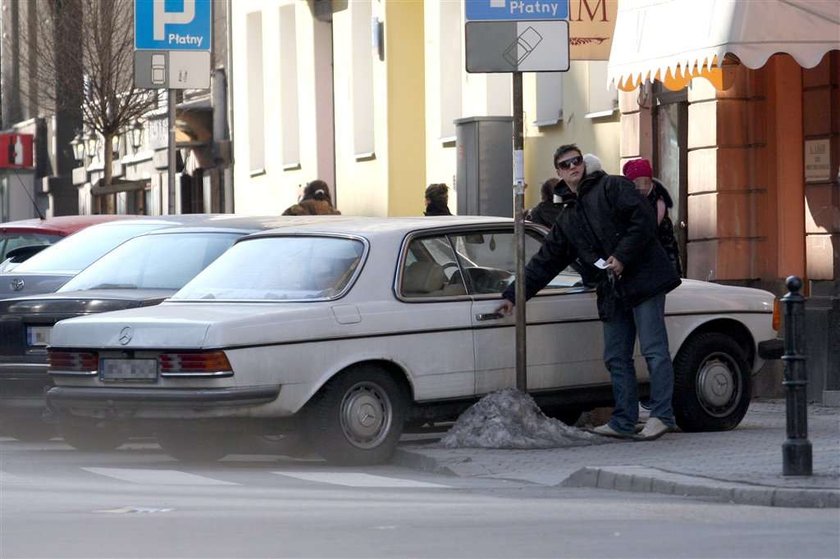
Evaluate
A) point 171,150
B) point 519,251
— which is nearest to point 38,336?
point 519,251

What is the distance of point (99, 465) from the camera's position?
39.8ft

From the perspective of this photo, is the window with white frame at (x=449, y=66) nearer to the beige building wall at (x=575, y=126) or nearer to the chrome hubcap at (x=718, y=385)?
the beige building wall at (x=575, y=126)

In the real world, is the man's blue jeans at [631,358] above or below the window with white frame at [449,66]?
below

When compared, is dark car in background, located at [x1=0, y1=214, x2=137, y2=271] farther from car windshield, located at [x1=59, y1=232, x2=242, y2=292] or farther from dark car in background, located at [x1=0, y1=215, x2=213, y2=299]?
car windshield, located at [x1=59, y1=232, x2=242, y2=292]

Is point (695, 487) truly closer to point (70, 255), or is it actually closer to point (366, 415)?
point (366, 415)

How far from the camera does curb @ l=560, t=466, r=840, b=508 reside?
31.0 feet

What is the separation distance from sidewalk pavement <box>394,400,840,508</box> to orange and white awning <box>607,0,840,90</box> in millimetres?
3367

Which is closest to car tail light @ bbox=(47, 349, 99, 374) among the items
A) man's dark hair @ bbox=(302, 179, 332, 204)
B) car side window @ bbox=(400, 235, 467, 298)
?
car side window @ bbox=(400, 235, 467, 298)

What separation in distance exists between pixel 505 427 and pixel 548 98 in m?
11.5

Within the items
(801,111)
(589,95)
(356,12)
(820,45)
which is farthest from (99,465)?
(356,12)

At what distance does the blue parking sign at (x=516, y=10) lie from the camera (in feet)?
43.2

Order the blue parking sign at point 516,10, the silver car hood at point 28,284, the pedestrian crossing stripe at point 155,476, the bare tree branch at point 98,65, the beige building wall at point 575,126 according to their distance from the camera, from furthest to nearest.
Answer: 1. the bare tree branch at point 98,65
2. the beige building wall at point 575,126
3. the silver car hood at point 28,284
4. the blue parking sign at point 516,10
5. the pedestrian crossing stripe at point 155,476

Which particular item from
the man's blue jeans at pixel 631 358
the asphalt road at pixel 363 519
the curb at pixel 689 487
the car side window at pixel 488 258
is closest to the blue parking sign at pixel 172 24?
the car side window at pixel 488 258

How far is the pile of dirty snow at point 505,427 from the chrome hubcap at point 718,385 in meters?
1.22
